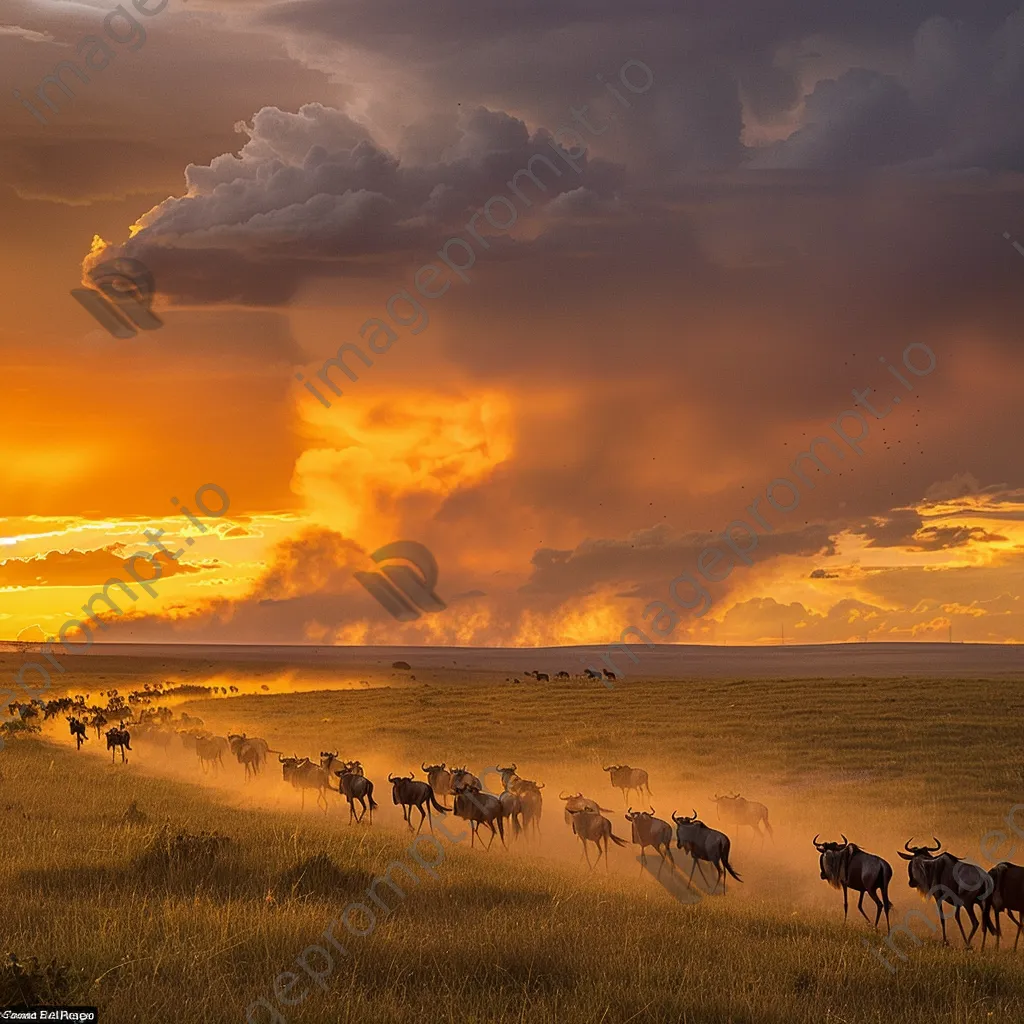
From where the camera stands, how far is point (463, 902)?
1357cm

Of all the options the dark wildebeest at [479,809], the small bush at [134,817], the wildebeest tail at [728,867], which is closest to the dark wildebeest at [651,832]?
the wildebeest tail at [728,867]

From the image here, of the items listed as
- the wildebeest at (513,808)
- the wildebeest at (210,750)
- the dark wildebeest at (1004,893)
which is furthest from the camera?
the wildebeest at (210,750)

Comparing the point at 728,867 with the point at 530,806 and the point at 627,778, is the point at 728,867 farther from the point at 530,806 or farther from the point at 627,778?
the point at 627,778

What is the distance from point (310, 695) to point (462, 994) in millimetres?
57264

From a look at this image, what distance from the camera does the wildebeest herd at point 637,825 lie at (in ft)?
43.8

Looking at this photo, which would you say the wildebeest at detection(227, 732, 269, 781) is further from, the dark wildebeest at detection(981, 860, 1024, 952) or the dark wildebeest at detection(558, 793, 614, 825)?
the dark wildebeest at detection(981, 860, 1024, 952)

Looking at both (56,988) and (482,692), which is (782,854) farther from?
(482,692)

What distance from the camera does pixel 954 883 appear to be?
13445 millimetres

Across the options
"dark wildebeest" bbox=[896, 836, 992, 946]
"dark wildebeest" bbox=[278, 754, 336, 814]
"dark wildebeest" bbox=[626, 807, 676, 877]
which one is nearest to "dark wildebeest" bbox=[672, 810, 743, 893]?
"dark wildebeest" bbox=[626, 807, 676, 877]

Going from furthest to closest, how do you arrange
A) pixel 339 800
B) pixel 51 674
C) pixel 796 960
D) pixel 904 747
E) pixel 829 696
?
pixel 51 674, pixel 829 696, pixel 904 747, pixel 339 800, pixel 796 960

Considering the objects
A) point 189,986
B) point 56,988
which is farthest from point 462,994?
point 56,988

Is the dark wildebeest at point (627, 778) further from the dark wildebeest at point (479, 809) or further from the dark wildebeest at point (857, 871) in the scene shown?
the dark wildebeest at point (857, 871)

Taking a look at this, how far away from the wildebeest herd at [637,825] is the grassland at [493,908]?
0.56 metres

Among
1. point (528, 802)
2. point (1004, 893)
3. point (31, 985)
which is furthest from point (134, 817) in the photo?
point (1004, 893)
